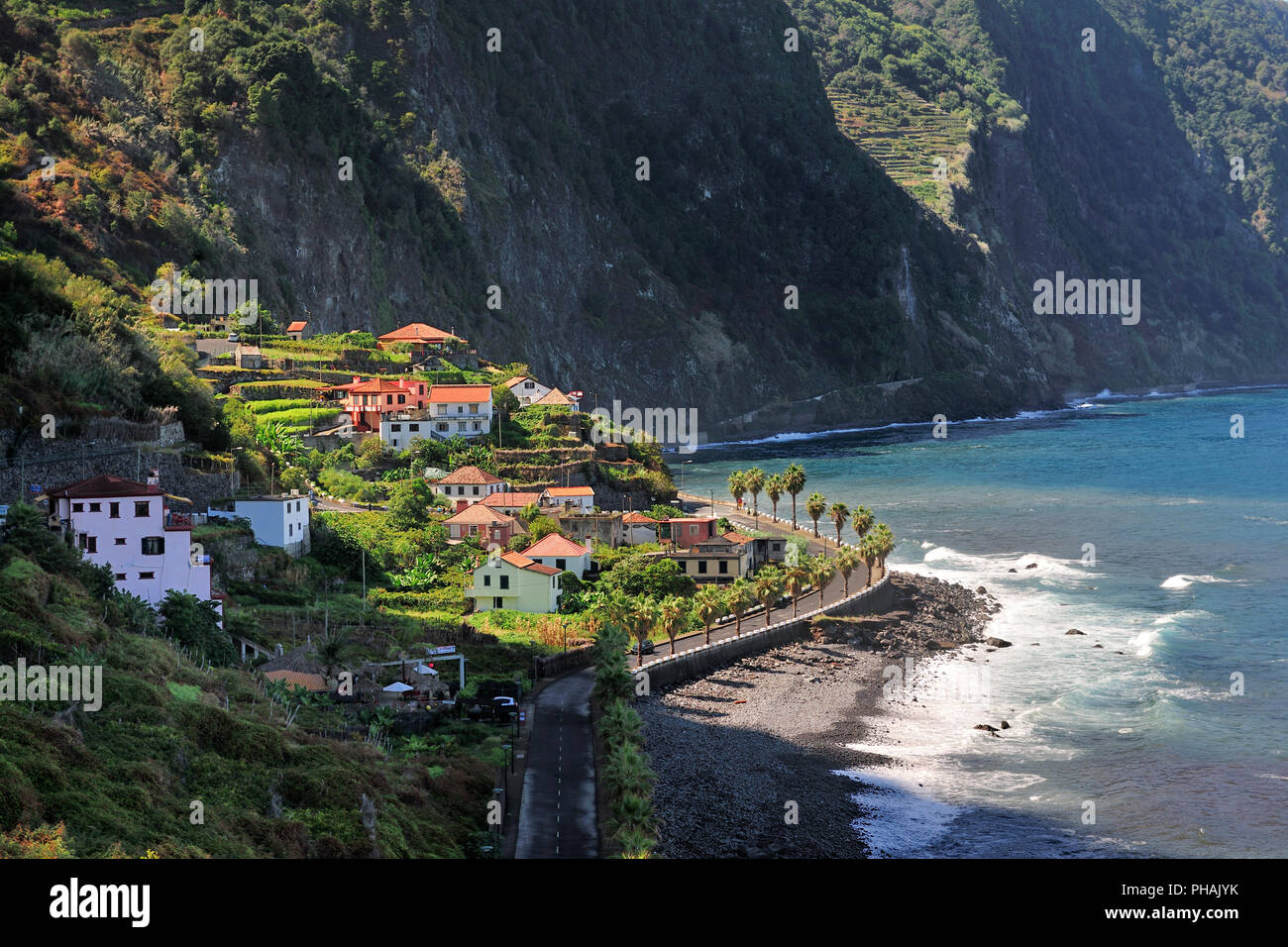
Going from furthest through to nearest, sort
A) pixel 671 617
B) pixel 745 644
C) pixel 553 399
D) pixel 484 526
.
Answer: pixel 553 399 < pixel 484 526 < pixel 745 644 < pixel 671 617

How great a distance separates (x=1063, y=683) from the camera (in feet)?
203

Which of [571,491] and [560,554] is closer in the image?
[560,554]

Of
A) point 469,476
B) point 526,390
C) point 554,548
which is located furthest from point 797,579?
point 526,390

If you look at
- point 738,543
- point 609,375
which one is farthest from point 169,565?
point 609,375

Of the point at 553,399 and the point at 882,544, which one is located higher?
the point at 553,399

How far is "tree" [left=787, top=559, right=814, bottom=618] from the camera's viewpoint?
7344 cm

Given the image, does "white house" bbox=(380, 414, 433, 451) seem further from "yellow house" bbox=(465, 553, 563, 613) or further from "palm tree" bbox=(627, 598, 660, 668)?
"palm tree" bbox=(627, 598, 660, 668)

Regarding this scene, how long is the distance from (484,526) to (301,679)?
31.0 metres

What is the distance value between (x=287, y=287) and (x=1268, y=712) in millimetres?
100782

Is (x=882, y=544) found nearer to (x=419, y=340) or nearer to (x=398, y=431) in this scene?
(x=398, y=431)

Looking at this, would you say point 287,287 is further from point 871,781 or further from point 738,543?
point 871,781

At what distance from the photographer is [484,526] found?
76.0 m

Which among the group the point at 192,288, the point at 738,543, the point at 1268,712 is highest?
the point at 192,288
